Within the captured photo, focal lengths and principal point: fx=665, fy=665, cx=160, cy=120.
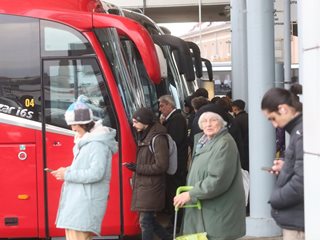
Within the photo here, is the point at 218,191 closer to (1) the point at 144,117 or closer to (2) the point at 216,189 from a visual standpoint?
(2) the point at 216,189

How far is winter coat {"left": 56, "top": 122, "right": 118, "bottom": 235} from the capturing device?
18.3 ft

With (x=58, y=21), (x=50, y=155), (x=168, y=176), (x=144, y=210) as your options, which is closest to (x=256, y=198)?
(x=168, y=176)

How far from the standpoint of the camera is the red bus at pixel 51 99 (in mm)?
7965

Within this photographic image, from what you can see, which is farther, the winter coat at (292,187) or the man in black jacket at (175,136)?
the man in black jacket at (175,136)

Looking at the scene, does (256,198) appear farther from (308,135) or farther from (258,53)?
(308,135)

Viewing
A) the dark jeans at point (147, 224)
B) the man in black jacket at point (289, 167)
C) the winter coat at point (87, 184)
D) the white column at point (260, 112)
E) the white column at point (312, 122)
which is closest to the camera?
the white column at point (312, 122)

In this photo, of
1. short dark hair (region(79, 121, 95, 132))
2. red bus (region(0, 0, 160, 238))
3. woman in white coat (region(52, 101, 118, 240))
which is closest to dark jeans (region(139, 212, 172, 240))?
red bus (region(0, 0, 160, 238))

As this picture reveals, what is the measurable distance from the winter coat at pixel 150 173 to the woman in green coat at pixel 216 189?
163 centimetres

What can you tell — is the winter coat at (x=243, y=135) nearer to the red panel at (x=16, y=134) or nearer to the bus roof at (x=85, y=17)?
the bus roof at (x=85, y=17)

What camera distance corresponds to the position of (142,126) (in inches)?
300

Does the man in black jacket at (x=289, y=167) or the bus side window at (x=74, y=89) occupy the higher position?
the bus side window at (x=74, y=89)

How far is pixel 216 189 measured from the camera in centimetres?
562

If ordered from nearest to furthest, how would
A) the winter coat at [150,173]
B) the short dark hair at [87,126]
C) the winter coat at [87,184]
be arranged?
1. the winter coat at [87,184]
2. the short dark hair at [87,126]
3. the winter coat at [150,173]

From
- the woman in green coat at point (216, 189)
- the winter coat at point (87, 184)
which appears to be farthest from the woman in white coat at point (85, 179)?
the woman in green coat at point (216, 189)
